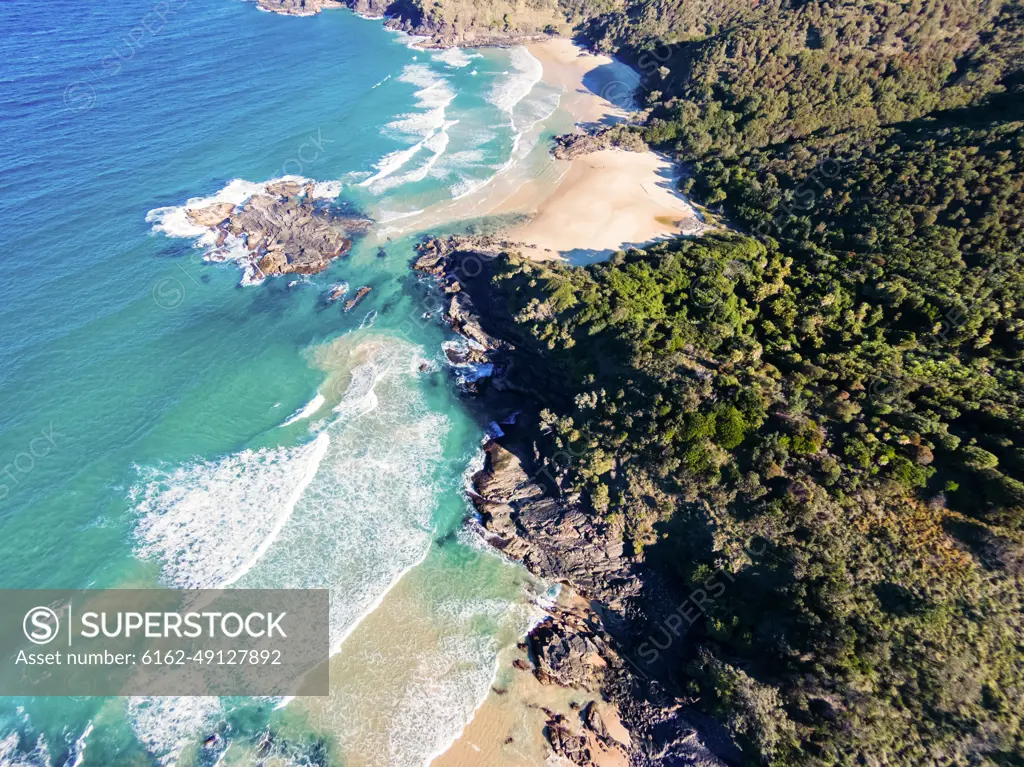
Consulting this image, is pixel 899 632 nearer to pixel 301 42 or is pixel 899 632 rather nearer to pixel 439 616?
pixel 439 616

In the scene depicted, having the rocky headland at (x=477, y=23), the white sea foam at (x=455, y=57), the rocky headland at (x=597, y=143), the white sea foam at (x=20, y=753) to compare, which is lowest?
the white sea foam at (x=20, y=753)

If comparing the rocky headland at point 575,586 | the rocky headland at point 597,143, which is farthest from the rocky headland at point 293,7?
the rocky headland at point 575,586

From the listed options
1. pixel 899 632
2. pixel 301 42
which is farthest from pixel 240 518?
pixel 301 42

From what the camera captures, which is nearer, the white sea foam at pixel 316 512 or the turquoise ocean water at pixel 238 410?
the turquoise ocean water at pixel 238 410

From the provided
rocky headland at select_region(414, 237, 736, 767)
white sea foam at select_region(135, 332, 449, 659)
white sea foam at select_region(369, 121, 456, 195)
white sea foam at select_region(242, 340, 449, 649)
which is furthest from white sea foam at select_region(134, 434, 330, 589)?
white sea foam at select_region(369, 121, 456, 195)

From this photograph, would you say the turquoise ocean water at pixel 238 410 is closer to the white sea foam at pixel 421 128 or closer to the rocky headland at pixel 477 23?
the white sea foam at pixel 421 128

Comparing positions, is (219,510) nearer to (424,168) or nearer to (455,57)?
(424,168)

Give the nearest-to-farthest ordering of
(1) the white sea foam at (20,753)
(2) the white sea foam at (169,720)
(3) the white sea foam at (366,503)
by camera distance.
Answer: (1) the white sea foam at (20,753), (2) the white sea foam at (169,720), (3) the white sea foam at (366,503)
